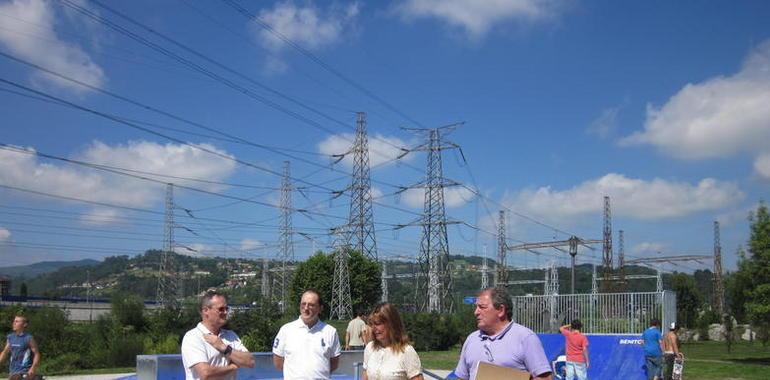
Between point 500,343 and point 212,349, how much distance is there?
2517 millimetres

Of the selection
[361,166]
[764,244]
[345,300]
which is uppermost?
[361,166]

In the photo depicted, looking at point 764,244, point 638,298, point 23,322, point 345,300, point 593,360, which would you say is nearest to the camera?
point 23,322

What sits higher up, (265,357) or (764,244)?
(764,244)

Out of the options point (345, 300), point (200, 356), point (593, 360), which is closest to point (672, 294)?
point (593, 360)

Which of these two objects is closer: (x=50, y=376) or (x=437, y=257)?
(x=50, y=376)

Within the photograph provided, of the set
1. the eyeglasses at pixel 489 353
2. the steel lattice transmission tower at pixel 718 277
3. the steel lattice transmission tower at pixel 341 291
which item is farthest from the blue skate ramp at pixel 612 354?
the steel lattice transmission tower at pixel 718 277

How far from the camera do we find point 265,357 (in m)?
16.8

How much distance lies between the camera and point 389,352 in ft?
23.6

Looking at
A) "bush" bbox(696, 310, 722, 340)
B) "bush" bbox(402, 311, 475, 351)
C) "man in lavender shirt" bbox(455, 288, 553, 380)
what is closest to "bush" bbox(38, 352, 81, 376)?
"bush" bbox(402, 311, 475, 351)

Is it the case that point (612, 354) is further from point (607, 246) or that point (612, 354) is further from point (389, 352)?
point (607, 246)

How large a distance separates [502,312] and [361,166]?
51.4m

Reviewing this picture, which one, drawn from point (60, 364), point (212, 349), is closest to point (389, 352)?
point (212, 349)

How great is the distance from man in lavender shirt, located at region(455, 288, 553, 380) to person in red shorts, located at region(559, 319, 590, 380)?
11.4m

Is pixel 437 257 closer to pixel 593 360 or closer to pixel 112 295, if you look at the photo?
pixel 112 295
